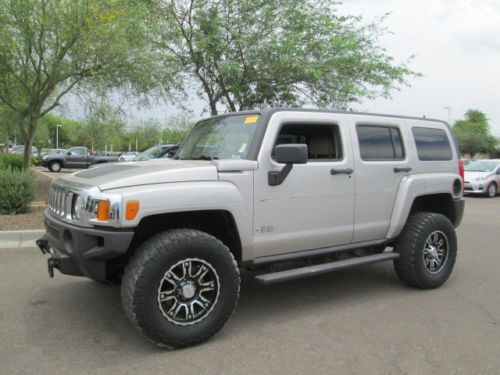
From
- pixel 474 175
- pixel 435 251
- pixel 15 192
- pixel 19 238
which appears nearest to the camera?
pixel 435 251

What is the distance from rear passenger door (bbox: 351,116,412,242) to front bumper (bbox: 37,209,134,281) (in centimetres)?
239

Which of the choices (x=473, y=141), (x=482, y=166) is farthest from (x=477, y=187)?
(x=473, y=141)

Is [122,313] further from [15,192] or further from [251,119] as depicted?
[15,192]

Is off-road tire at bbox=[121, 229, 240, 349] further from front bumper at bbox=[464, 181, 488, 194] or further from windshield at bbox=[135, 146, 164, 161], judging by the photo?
front bumper at bbox=[464, 181, 488, 194]

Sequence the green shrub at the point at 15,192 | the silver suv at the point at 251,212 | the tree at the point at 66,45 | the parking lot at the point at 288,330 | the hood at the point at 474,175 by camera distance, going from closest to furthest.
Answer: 1. the parking lot at the point at 288,330
2. the silver suv at the point at 251,212
3. the green shrub at the point at 15,192
4. the tree at the point at 66,45
5. the hood at the point at 474,175

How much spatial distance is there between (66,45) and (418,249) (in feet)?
30.1

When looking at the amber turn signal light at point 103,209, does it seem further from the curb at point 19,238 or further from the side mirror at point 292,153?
the curb at point 19,238

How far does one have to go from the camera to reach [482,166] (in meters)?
18.4

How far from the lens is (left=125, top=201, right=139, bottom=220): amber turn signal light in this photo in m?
3.31

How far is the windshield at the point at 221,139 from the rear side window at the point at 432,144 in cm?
210

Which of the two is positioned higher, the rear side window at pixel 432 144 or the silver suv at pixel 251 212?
the rear side window at pixel 432 144

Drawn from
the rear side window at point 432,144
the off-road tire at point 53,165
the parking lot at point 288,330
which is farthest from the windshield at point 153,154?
the off-road tire at point 53,165

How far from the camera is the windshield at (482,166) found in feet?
59.2

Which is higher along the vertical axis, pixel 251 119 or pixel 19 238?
pixel 251 119
